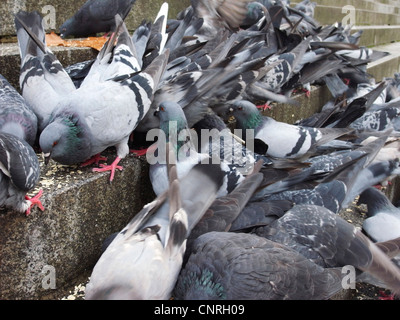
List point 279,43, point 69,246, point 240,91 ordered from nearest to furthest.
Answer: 1. point 69,246
2. point 240,91
3. point 279,43

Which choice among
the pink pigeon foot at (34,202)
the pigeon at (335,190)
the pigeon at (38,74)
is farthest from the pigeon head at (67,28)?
the pigeon at (335,190)

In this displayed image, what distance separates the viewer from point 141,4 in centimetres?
527

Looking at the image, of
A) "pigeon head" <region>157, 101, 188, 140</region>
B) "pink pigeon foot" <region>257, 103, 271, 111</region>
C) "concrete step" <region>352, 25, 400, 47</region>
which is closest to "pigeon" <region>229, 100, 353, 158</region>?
"pink pigeon foot" <region>257, 103, 271, 111</region>

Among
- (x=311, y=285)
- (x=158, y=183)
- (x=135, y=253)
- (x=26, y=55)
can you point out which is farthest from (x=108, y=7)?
(x=311, y=285)

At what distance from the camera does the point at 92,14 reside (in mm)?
4344

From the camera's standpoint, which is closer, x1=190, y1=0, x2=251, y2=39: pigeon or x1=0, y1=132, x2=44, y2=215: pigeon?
x1=0, y1=132, x2=44, y2=215: pigeon

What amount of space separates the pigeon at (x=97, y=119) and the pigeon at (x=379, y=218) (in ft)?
6.13

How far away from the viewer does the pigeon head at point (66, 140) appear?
244 centimetres

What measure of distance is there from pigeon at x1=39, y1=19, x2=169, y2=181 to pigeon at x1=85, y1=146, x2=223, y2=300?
495 mm

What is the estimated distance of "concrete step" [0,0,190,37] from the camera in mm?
3926

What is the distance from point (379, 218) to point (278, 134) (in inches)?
41.9

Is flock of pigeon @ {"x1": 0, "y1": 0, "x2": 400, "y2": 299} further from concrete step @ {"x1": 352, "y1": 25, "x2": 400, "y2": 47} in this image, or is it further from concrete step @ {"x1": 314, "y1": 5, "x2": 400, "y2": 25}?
concrete step @ {"x1": 352, "y1": 25, "x2": 400, "y2": 47}

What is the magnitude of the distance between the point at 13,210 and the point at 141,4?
12.6 ft
